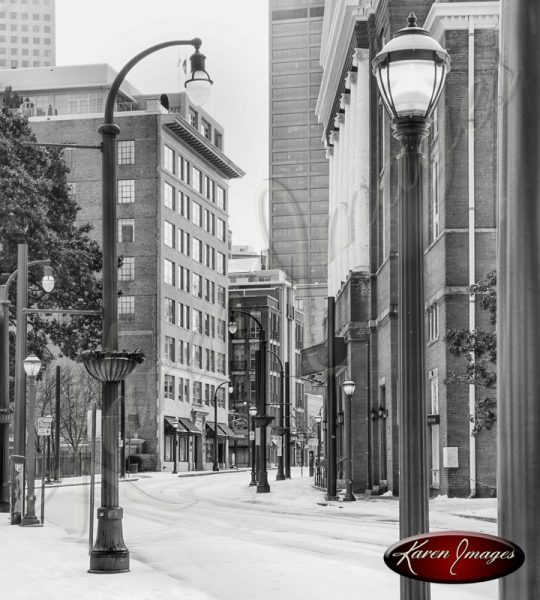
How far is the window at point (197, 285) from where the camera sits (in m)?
109

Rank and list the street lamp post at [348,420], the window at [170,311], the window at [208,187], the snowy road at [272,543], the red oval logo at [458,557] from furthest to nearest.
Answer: the window at [170,311]
the window at [208,187]
the street lamp post at [348,420]
the snowy road at [272,543]
the red oval logo at [458,557]

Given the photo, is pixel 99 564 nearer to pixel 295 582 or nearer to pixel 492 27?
pixel 295 582

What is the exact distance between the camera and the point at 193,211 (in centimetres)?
10631

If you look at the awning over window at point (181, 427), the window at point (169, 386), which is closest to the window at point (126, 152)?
the window at point (169, 386)

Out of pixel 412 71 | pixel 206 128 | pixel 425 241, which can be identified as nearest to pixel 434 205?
pixel 425 241

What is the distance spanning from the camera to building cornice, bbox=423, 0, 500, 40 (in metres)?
37.9

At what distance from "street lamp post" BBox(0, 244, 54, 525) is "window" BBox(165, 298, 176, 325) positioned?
67020 millimetres

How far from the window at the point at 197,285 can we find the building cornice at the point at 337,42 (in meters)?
46.9

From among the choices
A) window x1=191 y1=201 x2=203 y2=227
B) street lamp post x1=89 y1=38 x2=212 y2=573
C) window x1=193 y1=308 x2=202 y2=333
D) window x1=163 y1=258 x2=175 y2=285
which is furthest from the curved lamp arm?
window x1=191 y1=201 x2=203 y2=227

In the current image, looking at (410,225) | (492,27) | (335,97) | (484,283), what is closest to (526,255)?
(410,225)

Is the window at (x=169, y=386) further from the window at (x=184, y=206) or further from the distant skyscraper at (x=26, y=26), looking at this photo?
the distant skyscraper at (x=26, y=26)

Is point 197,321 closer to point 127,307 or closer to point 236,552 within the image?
point 127,307

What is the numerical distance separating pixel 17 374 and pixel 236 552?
1225 centimetres

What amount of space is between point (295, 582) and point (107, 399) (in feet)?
12.1
